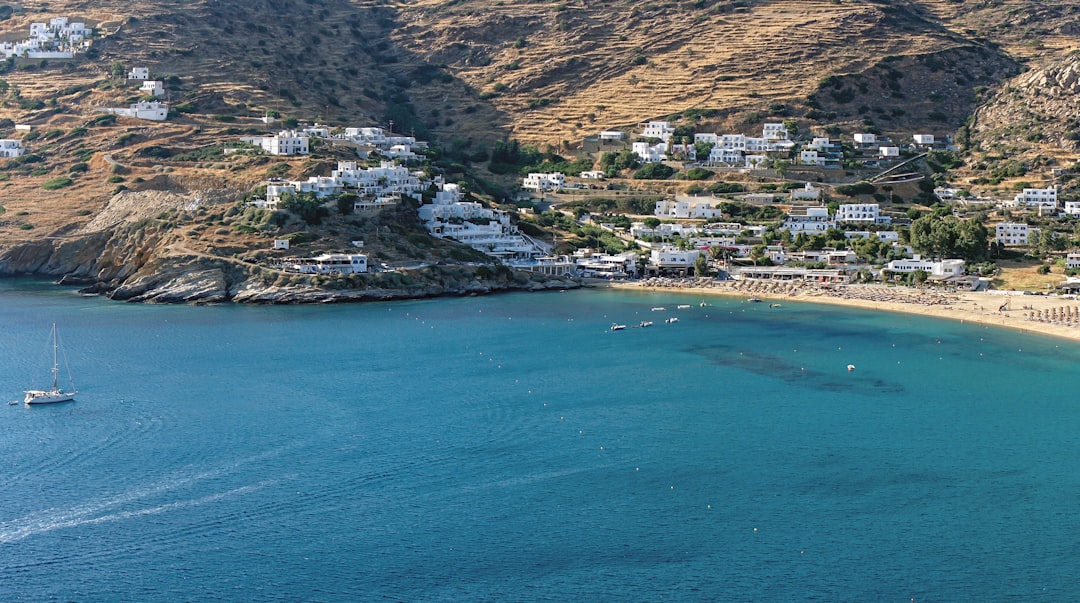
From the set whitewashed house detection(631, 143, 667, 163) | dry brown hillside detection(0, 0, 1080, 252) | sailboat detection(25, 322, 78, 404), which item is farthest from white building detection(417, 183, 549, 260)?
sailboat detection(25, 322, 78, 404)

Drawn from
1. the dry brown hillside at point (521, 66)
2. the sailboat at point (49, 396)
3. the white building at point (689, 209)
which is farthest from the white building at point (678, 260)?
the sailboat at point (49, 396)

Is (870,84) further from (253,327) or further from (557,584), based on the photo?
(557,584)

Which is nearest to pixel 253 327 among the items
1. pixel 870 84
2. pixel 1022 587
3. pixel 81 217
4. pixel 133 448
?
pixel 133 448

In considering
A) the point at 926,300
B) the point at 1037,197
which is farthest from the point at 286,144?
the point at 1037,197

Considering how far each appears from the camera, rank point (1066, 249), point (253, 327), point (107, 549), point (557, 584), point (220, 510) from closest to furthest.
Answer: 1. point (557, 584)
2. point (107, 549)
3. point (220, 510)
4. point (253, 327)
5. point (1066, 249)

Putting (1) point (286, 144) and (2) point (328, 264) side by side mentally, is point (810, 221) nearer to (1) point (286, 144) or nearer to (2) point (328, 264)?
(2) point (328, 264)

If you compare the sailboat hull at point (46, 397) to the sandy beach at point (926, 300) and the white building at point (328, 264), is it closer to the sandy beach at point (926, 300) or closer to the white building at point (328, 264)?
the white building at point (328, 264)
